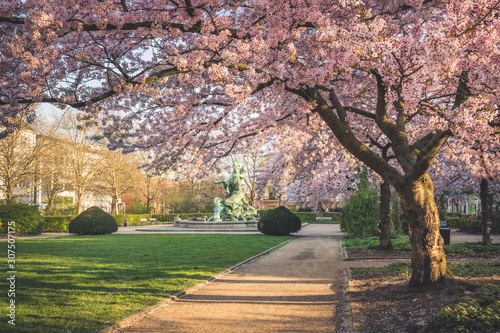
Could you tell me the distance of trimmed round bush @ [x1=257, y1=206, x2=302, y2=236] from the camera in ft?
71.7

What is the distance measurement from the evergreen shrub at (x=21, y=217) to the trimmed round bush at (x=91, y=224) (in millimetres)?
2342

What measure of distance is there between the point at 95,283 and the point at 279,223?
48.7 ft

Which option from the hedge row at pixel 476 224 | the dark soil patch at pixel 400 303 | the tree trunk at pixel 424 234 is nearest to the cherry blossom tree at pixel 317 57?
the tree trunk at pixel 424 234

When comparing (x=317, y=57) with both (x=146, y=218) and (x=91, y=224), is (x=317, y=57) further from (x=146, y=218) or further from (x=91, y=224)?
(x=146, y=218)

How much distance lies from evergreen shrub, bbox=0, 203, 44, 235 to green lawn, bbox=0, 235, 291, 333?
11.5 m

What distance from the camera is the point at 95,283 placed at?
25.7ft

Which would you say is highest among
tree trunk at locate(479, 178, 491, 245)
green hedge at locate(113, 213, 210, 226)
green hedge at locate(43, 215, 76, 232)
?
tree trunk at locate(479, 178, 491, 245)

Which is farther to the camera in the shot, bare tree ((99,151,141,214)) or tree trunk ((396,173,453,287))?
bare tree ((99,151,141,214))

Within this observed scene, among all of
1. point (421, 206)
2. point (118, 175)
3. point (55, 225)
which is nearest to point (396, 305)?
point (421, 206)

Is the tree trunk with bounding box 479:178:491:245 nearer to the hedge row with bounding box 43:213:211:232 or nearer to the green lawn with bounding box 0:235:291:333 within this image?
the green lawn with bounding box 0:235:291:333

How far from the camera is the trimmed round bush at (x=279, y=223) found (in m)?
21.9

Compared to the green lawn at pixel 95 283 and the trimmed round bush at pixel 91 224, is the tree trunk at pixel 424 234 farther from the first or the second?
the trimmed round bush at pixel 91 224

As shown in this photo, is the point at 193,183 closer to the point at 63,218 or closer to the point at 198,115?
the point at 63,218

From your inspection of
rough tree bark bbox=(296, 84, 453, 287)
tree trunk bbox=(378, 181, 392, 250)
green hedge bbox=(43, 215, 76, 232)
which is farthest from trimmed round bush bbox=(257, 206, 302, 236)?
green hedge bbox=(43, 215, 76, 232)
